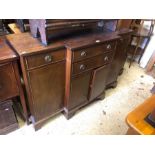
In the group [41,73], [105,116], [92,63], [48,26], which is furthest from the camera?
[105,116]

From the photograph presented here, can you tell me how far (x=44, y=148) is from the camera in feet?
1.47

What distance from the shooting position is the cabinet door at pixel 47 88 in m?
1.12

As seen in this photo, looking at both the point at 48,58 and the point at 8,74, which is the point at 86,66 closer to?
the point at 48,58

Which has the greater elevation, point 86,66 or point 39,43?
point 39,43

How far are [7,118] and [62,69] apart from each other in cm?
68

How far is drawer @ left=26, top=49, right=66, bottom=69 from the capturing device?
1.00m

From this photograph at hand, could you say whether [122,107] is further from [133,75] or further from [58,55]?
[58,55]

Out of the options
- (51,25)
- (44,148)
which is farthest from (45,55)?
(44,148)

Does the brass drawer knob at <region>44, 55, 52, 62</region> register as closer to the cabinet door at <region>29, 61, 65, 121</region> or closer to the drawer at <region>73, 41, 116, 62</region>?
the cabinet door at <region>29, 61, 65, 121</region>

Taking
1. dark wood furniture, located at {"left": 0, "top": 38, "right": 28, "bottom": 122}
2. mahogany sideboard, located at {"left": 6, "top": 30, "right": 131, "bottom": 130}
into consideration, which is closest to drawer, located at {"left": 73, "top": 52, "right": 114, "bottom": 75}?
mahogany sideboard, located at {"left": 6, "top": 30, "right": 131, "bottom": 130}

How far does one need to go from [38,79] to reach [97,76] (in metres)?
0.64

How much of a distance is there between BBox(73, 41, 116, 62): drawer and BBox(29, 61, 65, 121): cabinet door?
148 mm

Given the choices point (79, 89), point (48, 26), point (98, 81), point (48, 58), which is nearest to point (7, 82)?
point (48, 58)

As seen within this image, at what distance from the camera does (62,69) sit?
1.24 m
